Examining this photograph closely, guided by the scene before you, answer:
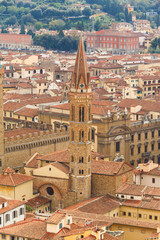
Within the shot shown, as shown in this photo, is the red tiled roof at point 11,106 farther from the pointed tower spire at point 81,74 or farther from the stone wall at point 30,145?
the pointed tower spire at point 81,74

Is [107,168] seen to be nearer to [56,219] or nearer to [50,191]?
[50,191]

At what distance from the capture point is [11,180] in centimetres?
5553

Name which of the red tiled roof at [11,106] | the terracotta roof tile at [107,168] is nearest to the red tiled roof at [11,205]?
the terracotta roof tile at [107,168]

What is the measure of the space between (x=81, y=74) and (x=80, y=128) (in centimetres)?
406

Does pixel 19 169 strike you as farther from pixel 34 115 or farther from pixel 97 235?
pixel 97 235

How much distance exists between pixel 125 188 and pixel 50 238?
13.4 meters

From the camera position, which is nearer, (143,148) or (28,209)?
(28,209)

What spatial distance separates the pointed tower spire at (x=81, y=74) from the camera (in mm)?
56281

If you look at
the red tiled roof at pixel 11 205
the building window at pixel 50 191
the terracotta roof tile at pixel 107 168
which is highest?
the terracotta roof tile at pixel 107 168

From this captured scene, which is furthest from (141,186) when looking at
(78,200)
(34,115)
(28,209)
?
(34,115)

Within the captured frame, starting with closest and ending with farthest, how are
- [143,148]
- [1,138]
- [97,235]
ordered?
[97,235], [1,138], [143,148]

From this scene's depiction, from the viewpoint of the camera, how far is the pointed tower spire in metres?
56.3

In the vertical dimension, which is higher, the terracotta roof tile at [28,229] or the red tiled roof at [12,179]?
the red tiled roof at [12,179]

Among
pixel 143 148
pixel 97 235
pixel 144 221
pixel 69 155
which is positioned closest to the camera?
pixel 97 235
